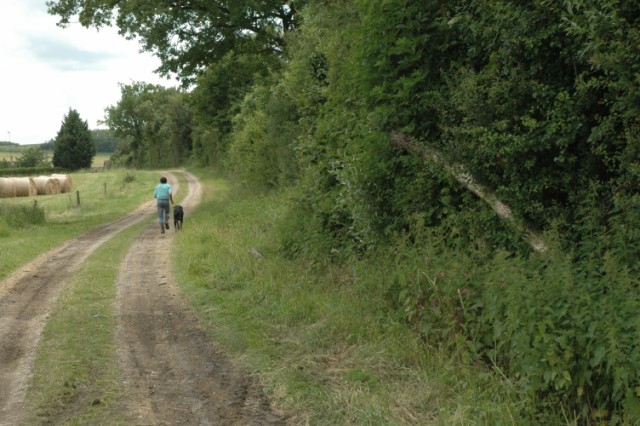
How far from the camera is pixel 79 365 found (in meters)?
7.24

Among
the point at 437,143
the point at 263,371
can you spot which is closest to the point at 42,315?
the point at 263,371

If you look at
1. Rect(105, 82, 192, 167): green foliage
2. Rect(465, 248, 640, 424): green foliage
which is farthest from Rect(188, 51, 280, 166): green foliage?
Rect(105, 82, 192, 167): green foliage

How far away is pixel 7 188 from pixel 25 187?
1399mm

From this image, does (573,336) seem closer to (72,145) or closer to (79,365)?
(79,365)

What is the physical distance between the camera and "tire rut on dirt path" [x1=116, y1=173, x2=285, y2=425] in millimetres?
5922

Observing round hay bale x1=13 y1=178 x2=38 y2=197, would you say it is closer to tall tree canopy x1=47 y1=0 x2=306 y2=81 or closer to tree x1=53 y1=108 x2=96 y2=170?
tall tree canopy x1=47 y1=0 x2=306 y2=81

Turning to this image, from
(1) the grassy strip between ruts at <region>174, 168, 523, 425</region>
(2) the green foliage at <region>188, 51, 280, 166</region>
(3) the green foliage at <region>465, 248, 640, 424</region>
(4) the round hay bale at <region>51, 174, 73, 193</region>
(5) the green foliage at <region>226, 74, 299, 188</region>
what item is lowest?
(4) the round hay bale at <region>51, 174, 73, 193</region>

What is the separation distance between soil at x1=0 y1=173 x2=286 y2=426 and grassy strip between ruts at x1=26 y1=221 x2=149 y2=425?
0.13 metres

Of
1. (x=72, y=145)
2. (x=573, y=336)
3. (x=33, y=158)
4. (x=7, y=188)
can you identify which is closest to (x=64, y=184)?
(x=7, y=188)

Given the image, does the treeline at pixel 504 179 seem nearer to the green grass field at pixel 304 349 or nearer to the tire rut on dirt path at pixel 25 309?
the green grass field at pixel 304 349

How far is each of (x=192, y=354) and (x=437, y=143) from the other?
422cm

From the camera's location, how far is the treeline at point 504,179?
5.09 meters

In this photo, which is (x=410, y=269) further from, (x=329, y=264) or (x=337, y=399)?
(x=329, y=264)

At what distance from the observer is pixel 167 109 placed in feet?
282
